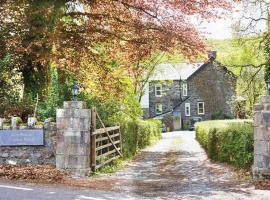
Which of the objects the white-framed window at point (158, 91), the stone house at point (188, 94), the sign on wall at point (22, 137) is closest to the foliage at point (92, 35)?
the sign on wall at point (22, 137)

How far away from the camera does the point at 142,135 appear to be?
27734mm

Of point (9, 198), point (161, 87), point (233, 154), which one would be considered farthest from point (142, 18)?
point (161, 87)

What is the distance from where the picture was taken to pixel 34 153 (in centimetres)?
1466

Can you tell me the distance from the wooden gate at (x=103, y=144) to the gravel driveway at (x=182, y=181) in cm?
75

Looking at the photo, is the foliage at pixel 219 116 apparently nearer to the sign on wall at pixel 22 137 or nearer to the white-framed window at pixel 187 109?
the white-framed window at pixel 187 109

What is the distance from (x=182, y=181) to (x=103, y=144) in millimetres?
4444

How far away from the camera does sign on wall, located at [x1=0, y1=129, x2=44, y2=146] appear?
14.5 m

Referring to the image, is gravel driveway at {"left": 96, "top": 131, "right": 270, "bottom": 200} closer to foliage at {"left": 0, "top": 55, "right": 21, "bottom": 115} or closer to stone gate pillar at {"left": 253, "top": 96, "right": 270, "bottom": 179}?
stone gate pillar at {"left": 253, "top": 96, "right": 270, "bottom": 179}

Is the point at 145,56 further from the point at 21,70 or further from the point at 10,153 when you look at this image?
the point at 10,153

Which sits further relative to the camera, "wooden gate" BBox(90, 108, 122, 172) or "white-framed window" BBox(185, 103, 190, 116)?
"white-framed window" BBox(185, 103, 190, 116)

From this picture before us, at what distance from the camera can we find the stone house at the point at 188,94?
60.5 m

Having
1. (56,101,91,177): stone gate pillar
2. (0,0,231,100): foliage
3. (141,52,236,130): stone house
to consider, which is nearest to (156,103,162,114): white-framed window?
(141,52,236,130): stone house

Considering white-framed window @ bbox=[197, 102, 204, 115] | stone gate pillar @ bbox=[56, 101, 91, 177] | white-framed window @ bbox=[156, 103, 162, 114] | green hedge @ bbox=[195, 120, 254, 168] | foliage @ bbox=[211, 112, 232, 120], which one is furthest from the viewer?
white-framed window @ bbox=[156, 103, 162, 114]

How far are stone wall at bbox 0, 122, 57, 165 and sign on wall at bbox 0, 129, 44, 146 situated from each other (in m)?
0.14
